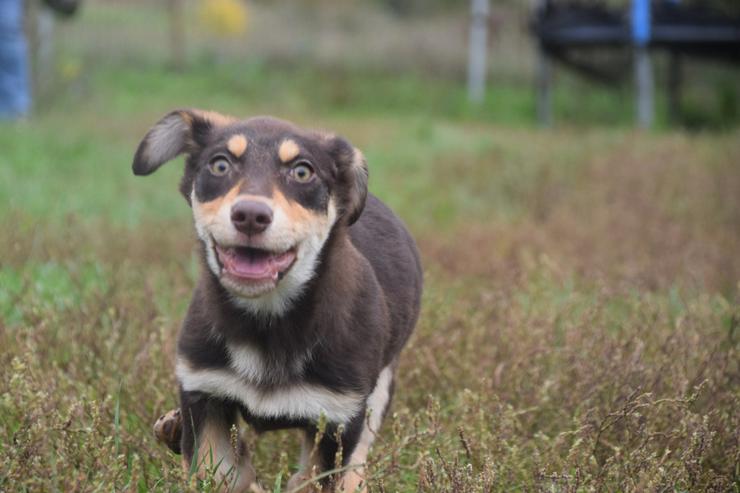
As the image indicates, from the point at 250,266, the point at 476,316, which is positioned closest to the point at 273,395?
the point at 250,266

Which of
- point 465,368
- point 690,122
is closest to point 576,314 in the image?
point 465,368

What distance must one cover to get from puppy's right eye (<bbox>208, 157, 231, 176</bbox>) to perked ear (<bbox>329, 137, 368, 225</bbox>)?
1.27 ft

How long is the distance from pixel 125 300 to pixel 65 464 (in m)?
1.82

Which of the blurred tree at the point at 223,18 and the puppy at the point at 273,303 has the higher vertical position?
the blurred tree at the point at 223,18

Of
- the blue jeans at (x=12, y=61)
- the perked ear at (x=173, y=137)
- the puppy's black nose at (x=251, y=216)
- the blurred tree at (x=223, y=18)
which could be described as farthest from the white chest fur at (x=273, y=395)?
the blurred tree at (x=223, y=18)

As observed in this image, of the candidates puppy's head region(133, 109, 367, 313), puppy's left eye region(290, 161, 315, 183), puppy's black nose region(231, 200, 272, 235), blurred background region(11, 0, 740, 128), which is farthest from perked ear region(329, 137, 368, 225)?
blurred background region(11, 0, 740, 128)

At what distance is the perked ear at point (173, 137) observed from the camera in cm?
318

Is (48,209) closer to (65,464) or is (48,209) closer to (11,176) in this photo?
(11,176)

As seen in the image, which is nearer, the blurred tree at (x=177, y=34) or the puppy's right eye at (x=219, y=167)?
the puppy's right eye at (x=219, y=167)

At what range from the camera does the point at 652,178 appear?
30.0 feet

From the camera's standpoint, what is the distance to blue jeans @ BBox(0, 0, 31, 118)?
1058 cm

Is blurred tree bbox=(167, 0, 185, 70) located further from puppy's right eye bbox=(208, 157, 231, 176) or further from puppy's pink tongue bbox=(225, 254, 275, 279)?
puppy's pink tongue bbox=(225, 254, 275, 279)

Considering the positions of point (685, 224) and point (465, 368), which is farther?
point (685, 224)

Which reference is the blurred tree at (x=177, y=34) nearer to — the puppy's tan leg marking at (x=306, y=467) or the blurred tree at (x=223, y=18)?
the blurred tree at (x=223, y=18)
